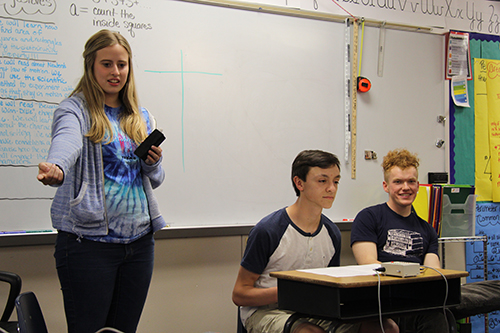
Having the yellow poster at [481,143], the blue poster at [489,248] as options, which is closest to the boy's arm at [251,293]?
the blue poster at [489,248]

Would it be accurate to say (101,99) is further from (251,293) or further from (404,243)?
(404,243)

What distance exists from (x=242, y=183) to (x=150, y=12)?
111 centimetres

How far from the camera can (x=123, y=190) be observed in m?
1.54

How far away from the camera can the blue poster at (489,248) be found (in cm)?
317

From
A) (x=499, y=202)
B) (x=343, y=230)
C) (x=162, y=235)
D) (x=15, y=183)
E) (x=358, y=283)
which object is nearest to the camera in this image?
(x=358, y=283)

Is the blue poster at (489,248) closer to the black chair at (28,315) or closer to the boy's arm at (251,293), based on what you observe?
the boy's arm at (251,293)

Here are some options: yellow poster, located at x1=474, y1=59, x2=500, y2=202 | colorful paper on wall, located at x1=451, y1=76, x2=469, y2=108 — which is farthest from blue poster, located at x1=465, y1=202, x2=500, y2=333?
colorful paper on wall, located at x1=451, y1=76, x2=469, y2=108

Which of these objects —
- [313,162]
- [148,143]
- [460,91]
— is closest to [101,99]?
[148,143]

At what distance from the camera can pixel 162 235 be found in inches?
95.3

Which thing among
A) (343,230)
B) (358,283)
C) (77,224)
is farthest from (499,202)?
(77,224)

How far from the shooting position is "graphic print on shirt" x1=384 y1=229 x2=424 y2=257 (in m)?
2.33

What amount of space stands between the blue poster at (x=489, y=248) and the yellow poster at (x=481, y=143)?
9 centimetres

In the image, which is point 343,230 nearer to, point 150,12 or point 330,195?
point 330,195

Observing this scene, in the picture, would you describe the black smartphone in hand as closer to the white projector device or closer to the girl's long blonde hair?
the girl's long blonde hair
